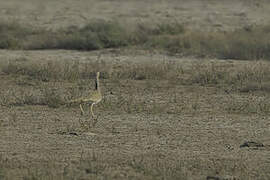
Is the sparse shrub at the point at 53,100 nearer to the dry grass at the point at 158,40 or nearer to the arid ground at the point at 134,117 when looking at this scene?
the arid ground at the point at 134,117

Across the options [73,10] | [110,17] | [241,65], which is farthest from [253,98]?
[73,10]

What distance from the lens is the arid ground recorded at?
9.00 meters

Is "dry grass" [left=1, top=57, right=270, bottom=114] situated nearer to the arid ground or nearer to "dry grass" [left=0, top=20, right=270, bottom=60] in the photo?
the arid ground

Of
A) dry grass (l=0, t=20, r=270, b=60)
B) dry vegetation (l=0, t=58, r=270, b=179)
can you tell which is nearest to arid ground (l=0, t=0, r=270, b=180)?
dry vegetation (l=0, t=58, r=270, b=179)

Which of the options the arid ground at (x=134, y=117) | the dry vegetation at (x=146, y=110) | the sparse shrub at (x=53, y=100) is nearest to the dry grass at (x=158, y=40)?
the arid ground at (x=134, y=117)

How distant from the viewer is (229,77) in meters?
15.8

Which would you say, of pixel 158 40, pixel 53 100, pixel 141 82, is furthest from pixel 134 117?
pixel 158 40

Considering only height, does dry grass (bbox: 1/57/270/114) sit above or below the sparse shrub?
below

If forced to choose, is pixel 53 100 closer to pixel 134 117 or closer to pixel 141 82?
pixel 134 117

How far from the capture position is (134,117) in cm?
1195

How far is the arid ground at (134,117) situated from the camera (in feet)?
29.5

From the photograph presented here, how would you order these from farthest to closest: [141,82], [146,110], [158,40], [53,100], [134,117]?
[158,40], [141,82], [53,100], [146,110], [134,117]

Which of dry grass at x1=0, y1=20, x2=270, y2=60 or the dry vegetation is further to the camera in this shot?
dry grass at x1=0, y1=20, x2=270, y2=60

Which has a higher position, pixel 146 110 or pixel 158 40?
pixel 146 110
